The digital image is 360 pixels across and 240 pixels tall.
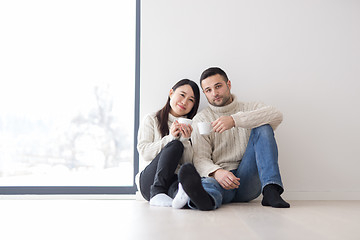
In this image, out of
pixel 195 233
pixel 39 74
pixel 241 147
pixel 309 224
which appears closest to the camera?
pixel 195 233

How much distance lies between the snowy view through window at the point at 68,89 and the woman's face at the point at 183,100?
1.72 feet

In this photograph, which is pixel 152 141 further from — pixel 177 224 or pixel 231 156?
pixel 177 224

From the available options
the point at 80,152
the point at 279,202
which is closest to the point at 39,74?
the point at 80,152

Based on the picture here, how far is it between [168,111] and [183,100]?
141 millimetres

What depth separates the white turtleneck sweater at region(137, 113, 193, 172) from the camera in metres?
1.84

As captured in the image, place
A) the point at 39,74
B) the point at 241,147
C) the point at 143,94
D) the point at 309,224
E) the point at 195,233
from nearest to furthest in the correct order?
1. the point at 195,233
2. the point at 309,224
3. the point at 241,147
4. the point at 143,94
5. the point at 39,74

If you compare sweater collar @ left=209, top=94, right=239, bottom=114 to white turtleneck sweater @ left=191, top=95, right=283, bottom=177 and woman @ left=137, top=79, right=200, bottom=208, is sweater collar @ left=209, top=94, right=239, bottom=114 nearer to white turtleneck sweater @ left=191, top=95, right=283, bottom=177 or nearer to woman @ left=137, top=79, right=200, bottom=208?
white turtleneck sweater @ left=191, top=95, right=283, bottom=177

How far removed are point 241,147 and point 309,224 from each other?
0.76 m

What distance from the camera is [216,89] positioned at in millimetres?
1972

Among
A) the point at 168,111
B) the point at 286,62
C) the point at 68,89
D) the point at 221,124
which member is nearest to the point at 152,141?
the point at 168,111

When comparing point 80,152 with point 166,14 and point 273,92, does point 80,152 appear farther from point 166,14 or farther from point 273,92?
point 273,92

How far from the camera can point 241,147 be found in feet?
6.35

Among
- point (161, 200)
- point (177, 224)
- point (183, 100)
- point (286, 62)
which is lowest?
point (161, 200)

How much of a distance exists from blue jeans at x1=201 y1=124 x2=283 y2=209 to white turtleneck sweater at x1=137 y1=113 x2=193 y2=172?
0.21m
